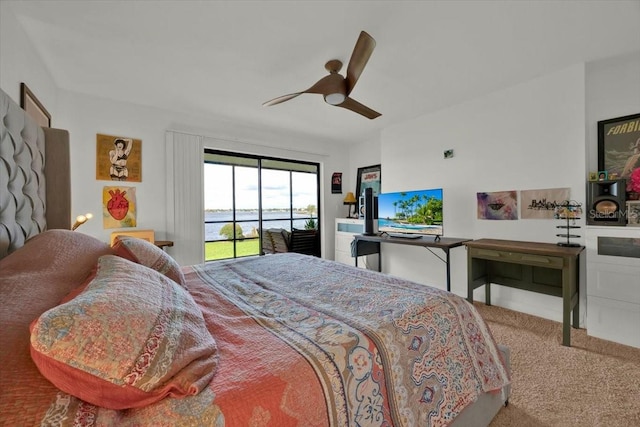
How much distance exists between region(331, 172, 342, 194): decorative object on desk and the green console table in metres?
3.01

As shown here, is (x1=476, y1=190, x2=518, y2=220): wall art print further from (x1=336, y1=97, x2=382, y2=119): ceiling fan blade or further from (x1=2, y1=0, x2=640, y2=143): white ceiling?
(x1=336, y1=97, x2=382, y2=119): ceiling fan blade

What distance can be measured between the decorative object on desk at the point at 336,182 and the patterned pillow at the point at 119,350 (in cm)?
477

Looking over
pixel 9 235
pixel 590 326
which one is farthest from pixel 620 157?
pixel 9 235

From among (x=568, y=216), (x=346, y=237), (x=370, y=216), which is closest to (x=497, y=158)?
(x=568, y=216)

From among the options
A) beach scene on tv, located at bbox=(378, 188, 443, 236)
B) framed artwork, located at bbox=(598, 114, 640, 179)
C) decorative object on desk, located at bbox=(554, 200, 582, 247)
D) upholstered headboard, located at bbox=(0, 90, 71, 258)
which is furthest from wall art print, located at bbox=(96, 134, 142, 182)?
framed artwork, located at bbox=(598, 114, 640, 179)

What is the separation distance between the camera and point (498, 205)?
316cm

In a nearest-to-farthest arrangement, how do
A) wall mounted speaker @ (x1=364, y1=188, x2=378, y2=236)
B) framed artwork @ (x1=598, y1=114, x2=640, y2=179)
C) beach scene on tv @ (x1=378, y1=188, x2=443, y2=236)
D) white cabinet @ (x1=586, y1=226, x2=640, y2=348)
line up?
1. white cabinet @ (x1=586, y1=226, x2=640, y2=348)
2. framed artwork @ (x1=598, y1=114, x2=640, y2=179)
3. beach scene on tv @ (x1=378, y1=188, x2=443, y2=236)
4. wall mounted speaker @ (x1=364, y1=188, x2=378, y2=236)

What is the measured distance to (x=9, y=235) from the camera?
1249 millimetres

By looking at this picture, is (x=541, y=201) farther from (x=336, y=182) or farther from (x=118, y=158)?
(x=118, y=158)

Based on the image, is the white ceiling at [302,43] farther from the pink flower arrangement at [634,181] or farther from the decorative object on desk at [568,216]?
the decorative object on desk at [568,216]

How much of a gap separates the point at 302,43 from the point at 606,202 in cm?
301

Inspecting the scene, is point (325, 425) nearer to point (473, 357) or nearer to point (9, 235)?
point (473, 357)

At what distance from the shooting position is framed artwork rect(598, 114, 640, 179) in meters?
2.45

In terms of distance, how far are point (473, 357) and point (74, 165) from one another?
162 inches
